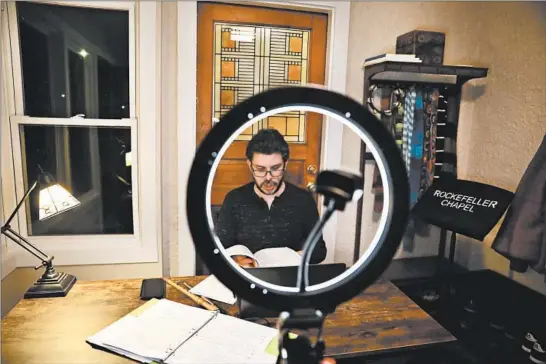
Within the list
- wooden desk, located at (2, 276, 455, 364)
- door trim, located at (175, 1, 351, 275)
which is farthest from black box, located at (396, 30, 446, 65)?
wooden desk, located at (2, 276, 455, 364)

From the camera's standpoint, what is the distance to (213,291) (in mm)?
1379

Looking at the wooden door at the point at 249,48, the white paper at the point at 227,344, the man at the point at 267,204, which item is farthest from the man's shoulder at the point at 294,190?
the wooden door at the point at 249,48

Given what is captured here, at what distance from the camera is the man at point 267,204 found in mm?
839

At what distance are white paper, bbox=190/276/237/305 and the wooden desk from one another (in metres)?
0.06

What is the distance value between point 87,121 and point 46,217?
956mm

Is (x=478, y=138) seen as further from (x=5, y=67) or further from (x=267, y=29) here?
(x=5, y=67)

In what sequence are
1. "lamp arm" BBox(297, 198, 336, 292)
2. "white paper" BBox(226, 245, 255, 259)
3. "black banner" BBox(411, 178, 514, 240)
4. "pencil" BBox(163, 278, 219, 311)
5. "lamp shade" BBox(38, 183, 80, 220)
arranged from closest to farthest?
"lamp arm" BBox(297, 198, 336, 292) < "white paper" BBox(226, 245, 255, 259) < "pencil" BBox(163, 278, 219, 311) < "lamp shade" BBox(38, 183, 80, 220) < "black banner" BBox(411, 178, 514, 240)

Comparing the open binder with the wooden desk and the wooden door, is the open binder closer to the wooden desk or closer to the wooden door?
the wooden desk

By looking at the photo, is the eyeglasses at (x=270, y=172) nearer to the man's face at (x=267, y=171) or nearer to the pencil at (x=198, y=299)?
the man's face at (x=267, y=171)

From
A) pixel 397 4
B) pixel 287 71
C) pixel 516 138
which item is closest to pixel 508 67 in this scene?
pixel 516 138

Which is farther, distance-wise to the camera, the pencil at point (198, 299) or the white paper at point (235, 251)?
the pencil at point (198, 299)

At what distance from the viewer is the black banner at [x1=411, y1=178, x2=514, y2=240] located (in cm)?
225

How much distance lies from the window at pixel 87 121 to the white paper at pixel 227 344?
1501 millimetres

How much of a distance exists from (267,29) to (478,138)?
180cm
